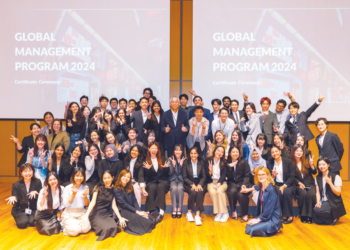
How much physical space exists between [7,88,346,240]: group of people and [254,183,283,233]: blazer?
1 cm

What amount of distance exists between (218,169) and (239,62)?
2.48m

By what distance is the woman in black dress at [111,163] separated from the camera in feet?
12.8

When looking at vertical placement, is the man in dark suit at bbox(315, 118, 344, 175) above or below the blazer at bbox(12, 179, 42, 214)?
above

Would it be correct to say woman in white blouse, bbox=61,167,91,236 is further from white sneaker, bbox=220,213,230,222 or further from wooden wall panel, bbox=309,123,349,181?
wooden wall panel, bbox=309,123,349,181

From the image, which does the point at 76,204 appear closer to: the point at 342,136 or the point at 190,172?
the point at 190,172

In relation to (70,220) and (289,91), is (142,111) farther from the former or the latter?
(289,91)

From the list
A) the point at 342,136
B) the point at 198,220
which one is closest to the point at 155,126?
the point at 198,220

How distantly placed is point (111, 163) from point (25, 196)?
3.84ft

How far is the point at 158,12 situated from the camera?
545cm

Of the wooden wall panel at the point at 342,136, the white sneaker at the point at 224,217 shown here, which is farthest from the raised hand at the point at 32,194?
the wooden wall panel at the point at 342,136

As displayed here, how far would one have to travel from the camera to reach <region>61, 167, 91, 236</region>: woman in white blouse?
3.21 meters

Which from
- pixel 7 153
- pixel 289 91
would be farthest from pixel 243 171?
pixel 7 153

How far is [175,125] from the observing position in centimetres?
444

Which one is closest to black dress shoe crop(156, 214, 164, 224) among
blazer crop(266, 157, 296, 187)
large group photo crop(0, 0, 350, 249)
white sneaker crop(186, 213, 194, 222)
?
large group photo crop(0, 0, 350, 249)
